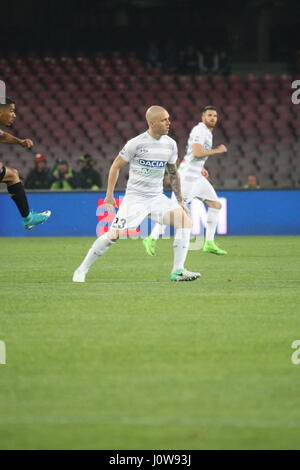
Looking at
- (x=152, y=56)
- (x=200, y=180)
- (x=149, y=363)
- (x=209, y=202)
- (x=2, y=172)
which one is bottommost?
(x=149, y=363)

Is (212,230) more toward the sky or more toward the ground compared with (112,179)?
more toward the sky

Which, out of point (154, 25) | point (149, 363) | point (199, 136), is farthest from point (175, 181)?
point (154, 25)

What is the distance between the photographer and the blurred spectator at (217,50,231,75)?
28677mm

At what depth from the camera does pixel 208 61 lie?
28891mm

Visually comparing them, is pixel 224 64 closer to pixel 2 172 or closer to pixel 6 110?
pixel 6 110

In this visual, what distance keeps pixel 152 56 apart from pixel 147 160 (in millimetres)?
18646

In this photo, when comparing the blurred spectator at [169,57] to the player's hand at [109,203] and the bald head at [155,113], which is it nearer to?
the bald head at [155,113]

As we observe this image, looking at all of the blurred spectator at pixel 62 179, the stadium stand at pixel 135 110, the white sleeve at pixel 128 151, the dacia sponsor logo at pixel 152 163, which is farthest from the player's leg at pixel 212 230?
the stadium stand at pixel 135 110

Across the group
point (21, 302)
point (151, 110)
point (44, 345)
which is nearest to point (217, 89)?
point (151, 110)

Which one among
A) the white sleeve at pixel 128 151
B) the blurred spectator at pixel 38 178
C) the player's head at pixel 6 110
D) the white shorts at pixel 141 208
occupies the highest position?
the blurred spectator at pixel 38 178

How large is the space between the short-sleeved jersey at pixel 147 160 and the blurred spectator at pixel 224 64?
59.3 ft

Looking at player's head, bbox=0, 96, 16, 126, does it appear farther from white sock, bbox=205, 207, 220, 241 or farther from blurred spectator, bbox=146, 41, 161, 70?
blurred spectator, bbox=146, 41, 161, 70

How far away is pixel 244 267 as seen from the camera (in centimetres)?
1322

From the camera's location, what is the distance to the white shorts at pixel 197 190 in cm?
1530
